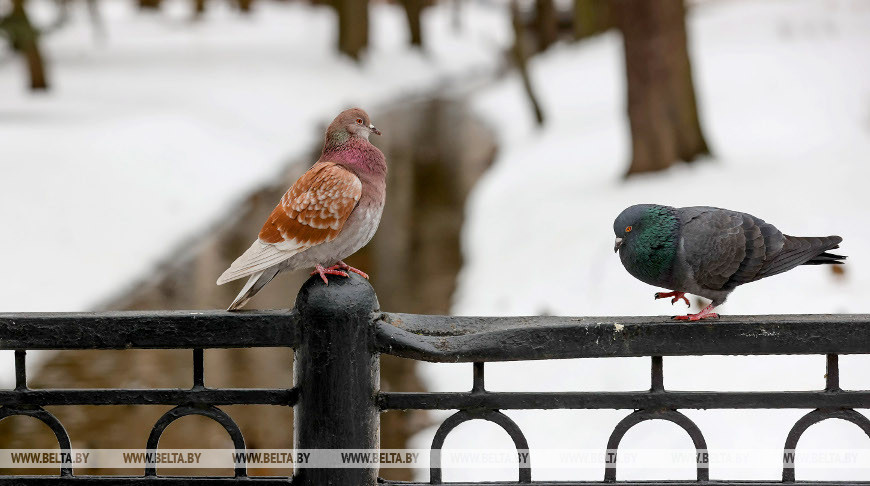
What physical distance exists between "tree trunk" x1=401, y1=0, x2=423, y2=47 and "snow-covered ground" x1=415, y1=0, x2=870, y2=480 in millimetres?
15807

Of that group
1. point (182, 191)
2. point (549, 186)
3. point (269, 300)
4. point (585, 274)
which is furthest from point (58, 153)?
point (585, 274)

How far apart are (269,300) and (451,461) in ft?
16.7

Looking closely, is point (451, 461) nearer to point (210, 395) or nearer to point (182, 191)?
point (210, 395)

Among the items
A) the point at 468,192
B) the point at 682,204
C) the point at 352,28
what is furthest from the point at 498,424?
the point at 352,28

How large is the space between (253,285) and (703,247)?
1.25 metres

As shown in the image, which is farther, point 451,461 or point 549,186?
point 549,186

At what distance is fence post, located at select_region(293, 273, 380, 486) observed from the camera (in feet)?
8.59

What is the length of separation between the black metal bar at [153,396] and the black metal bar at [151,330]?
11cm

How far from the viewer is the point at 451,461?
22.2ft

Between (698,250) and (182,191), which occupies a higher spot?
(182,191)

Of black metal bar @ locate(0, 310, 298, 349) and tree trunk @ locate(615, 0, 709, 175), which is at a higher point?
tree trunk @ locate(615, 0, 709, 175)

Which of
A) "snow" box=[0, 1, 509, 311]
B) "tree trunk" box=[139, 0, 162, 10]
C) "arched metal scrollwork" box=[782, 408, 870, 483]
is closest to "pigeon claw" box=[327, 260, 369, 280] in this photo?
"arched metal scrollwork" box=[782, 408, 870, 483]

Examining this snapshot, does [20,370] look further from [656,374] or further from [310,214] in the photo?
[656,374]

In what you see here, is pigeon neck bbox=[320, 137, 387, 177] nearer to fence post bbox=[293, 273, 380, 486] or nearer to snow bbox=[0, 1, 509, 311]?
fence post bbox=[293, 273, 380, 486]
